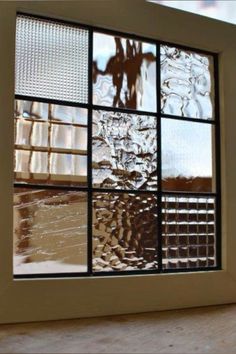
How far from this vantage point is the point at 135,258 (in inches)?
104

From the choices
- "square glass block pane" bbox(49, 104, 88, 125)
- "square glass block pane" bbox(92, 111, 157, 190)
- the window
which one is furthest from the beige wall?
"square glass block pane" bbox(92, 111, 157, 190)

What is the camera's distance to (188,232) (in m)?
2.86

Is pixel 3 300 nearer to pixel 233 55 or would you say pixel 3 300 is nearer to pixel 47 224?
pixel 47 224

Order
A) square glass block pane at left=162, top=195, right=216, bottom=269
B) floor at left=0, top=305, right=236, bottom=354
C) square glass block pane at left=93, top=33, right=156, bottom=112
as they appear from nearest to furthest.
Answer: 1. floor at left=0, top=305, right=236, bottom=354
2. square glass block pane at left=93, top=33, right=156, bottom=112
3. square glass block pane at left=162, top=195, right=216, bottom=269

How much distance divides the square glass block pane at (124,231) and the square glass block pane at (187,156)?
0.73 ft

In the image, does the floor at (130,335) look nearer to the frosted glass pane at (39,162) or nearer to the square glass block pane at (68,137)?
the frosted glass pane at (39,162)

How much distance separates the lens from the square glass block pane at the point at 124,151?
8.50 ft

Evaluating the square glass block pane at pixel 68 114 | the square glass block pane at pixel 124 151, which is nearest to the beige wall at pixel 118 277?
the square glass block pane at pixel 68 114

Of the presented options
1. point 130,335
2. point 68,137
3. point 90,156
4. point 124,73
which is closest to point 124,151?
point 90,156

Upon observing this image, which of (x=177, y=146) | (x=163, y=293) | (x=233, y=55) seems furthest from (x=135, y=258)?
(x=233, y=55)

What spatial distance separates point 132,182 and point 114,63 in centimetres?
72

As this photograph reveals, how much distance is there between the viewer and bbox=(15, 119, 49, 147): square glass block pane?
93.5 inches

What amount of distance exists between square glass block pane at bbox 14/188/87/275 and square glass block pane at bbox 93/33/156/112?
622 millimetres

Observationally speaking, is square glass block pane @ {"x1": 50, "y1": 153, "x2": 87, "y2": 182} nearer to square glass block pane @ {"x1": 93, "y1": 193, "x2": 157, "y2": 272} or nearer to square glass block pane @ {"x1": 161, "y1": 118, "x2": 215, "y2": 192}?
square glass block pane @ {"x1": 93, "y1": 193, "x2": 157, "y2": 272}
